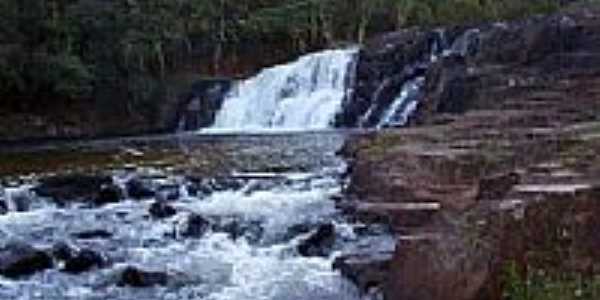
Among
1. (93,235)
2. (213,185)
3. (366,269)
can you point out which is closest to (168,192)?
(213,185)

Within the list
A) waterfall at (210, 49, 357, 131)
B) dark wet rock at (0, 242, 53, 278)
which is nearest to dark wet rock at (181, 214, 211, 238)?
dark wet rock at (0, 242, 53, 278)

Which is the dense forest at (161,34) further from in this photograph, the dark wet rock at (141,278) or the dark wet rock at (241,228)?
the dark wet rock at (141,278)

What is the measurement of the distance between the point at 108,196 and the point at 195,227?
4280 millimetres

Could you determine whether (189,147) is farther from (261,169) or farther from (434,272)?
(434,272)

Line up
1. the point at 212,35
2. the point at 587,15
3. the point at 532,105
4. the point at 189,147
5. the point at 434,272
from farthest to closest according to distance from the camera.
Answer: the point at 212,35 < the point at 587,15 < the point at 189,147 < the point at 532,105 < the point at 434,272

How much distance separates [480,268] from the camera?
985 centimetres

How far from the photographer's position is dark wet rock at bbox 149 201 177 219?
18.7 m

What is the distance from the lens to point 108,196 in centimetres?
2094

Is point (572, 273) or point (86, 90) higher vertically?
point (572, 273)

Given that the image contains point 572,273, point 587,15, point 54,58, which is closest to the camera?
point 572,273

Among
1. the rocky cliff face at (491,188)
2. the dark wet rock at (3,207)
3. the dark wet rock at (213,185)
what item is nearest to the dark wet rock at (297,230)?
the rocky cliff face at (491,188)

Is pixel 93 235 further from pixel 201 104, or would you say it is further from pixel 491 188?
pixel 201 104

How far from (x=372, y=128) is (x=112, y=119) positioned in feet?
37.5

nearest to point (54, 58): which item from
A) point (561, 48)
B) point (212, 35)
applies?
point (212, 35)
